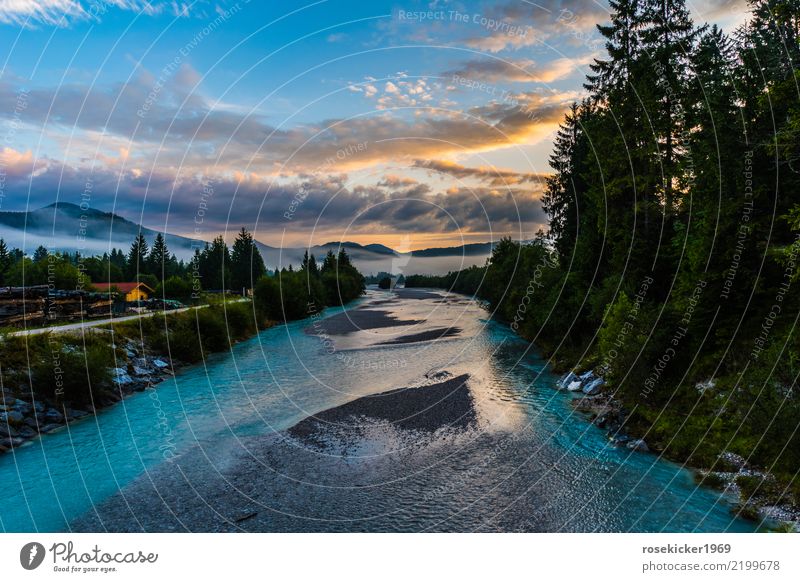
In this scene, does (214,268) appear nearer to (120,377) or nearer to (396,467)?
(120,377)

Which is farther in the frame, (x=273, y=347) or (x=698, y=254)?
(x=273, y=347)

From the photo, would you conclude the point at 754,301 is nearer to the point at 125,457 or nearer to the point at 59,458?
the point at 125,457

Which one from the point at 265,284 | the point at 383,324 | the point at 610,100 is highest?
the point at 610,100

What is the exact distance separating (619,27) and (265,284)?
57.8 m

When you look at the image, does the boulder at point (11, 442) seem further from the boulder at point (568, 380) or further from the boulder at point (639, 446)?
the boulder at point (568, 380)

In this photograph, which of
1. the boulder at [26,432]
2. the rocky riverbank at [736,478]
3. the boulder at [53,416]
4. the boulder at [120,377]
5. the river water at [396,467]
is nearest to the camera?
the rocky riverbank at [736,478]

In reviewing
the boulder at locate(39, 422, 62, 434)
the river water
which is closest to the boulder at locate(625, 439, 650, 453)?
the river water

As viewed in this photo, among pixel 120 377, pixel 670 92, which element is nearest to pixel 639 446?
pixel 670 92

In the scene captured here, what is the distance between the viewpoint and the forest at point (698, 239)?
1675 cm

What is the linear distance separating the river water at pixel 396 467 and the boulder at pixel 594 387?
4.13 ft

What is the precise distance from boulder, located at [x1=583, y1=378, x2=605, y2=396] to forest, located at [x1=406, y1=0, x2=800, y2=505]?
95 centimetres

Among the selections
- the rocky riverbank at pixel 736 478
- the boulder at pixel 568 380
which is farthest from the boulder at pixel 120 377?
the boulder at pixel 568 380

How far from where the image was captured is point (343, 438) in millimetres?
21109
